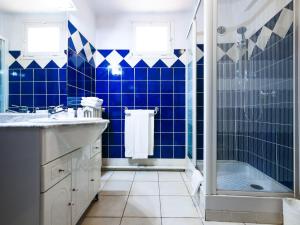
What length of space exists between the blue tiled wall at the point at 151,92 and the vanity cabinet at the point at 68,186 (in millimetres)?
1345

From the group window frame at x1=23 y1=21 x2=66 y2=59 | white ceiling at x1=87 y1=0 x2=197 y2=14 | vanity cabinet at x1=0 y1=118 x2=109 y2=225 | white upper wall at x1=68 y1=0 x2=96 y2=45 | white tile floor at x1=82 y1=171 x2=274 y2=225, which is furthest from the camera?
white ceiling at x1=87 y1=0 x2=197 y2=14

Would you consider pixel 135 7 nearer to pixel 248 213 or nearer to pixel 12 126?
pixel 12 126

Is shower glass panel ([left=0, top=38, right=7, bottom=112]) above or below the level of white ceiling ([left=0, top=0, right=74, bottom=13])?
below

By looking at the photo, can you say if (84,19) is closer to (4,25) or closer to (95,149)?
(4,25)

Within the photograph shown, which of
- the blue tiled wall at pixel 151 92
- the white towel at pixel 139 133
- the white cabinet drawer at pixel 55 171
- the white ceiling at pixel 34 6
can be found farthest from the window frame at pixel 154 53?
the white cabinet drawer at pixel 55 171

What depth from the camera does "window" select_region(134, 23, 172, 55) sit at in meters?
3.21

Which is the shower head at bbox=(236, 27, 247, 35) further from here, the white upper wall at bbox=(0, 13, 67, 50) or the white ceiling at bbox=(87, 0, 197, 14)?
the white upper wall at bbox=(0, 13, 67, 50)

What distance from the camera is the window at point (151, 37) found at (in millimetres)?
3209

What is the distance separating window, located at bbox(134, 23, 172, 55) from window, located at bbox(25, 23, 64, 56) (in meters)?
1.32

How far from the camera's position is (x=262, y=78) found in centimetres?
176

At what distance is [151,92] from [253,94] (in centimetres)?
160

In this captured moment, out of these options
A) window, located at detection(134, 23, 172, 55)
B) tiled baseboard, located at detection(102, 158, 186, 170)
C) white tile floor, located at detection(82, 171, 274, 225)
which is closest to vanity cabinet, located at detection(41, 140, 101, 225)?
white tile floor, located at detection(82, 171, 274, 225)

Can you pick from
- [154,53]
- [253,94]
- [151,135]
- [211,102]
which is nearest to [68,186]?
[211,102]

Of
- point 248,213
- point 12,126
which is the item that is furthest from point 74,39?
point 248,213
